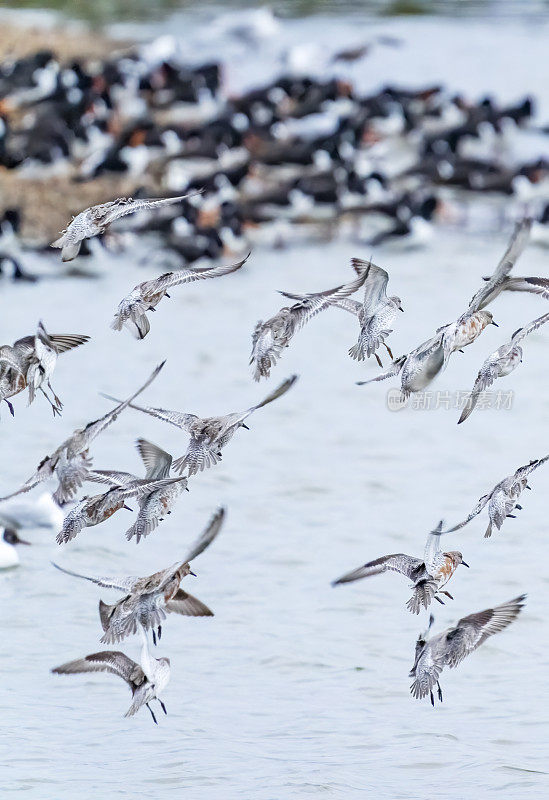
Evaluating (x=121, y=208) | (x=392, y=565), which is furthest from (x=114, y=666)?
(x=121, y=208)

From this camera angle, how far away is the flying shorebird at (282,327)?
643 cm

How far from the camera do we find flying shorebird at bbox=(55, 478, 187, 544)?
6.37 m

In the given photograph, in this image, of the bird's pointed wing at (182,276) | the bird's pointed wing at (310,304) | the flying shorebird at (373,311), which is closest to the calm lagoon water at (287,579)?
the flying shorebird at (373,311)

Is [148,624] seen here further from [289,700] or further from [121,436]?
[121,436]

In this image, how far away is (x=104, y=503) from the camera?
6469mm

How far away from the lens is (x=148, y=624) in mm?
6176

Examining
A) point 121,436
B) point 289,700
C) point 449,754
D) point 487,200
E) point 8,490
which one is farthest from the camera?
point 487,200

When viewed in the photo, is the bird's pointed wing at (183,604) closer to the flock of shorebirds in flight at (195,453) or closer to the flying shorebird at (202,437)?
the flock of shorebirds in flight at (195,453)

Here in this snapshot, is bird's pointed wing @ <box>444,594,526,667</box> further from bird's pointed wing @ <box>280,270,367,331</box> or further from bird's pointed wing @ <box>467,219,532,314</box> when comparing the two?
bird's pointed wing @ <box>280,270,367,331</box>

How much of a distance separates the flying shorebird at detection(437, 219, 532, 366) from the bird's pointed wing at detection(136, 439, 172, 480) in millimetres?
1194

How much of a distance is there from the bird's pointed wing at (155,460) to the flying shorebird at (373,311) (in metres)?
0.87

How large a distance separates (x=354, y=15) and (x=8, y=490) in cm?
1921

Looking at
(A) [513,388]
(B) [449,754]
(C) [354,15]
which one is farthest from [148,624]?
(C) [354,15]

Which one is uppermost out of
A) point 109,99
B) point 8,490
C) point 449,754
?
point 109,99
